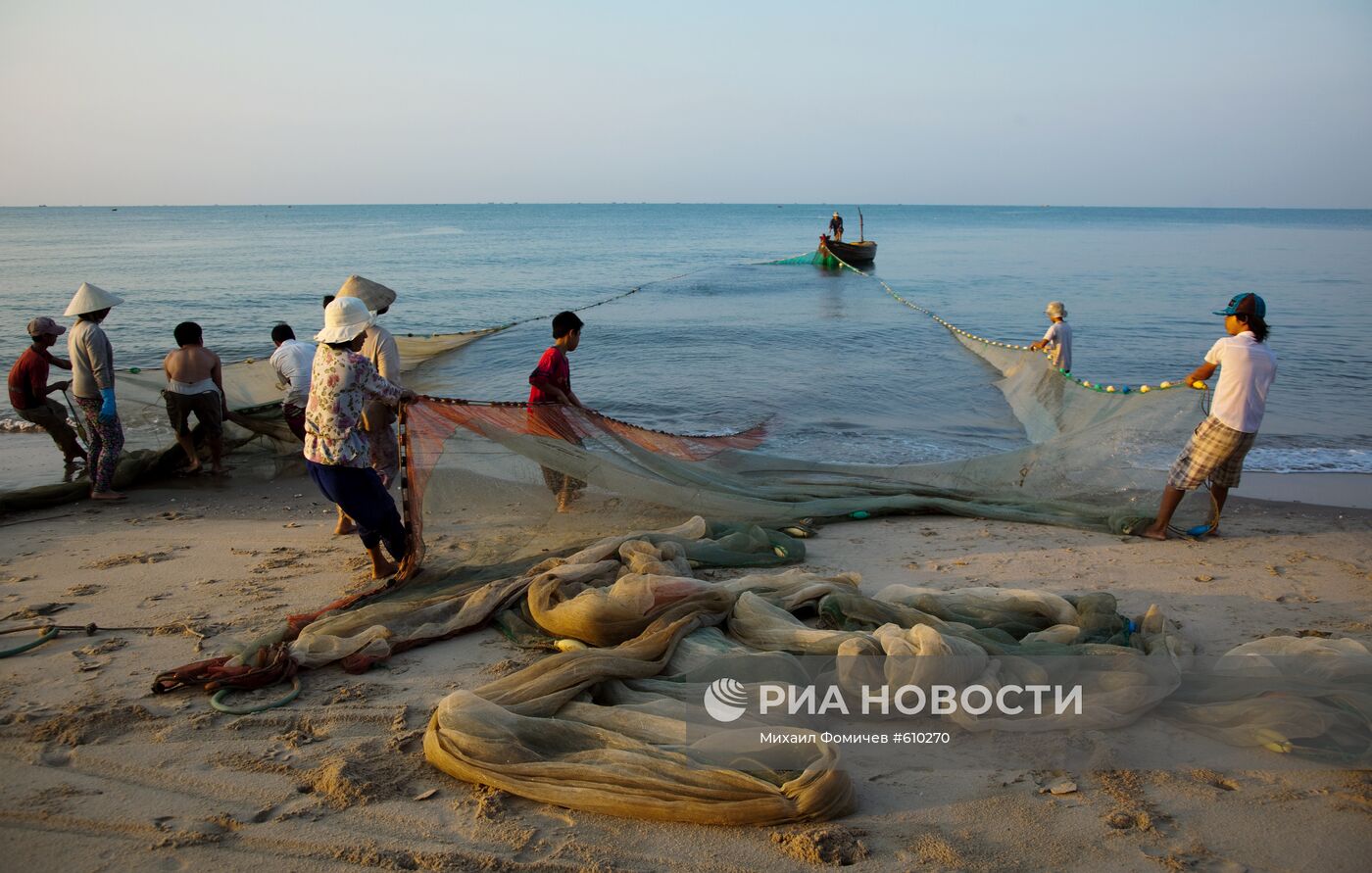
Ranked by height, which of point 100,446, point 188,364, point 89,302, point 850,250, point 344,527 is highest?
point 850,250

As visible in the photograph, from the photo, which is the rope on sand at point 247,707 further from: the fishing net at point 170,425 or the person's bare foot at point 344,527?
the fishing net at point 170,425

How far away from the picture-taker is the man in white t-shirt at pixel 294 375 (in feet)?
20.7

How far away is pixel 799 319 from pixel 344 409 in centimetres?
1718

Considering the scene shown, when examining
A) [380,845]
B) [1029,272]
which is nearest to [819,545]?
[380,845]

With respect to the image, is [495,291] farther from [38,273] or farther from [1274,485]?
[1274,485]

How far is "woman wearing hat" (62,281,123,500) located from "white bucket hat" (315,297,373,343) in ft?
Result: 9.99

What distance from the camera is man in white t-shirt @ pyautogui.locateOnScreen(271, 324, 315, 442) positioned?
6.30 meters

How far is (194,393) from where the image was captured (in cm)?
665

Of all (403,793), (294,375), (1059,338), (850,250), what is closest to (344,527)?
(294,375)

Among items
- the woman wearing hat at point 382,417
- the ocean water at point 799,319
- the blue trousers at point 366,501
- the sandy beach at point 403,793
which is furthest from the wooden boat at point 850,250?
the blue trousers at point 366,501

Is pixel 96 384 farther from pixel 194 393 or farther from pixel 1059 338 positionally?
pixel 1059 338

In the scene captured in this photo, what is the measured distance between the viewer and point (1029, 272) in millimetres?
32656

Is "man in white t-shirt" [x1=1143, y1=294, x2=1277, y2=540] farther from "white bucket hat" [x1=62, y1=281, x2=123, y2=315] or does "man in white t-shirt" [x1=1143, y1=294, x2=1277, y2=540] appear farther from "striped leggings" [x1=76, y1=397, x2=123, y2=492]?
"striped leggings" [x1=76, y1=397, x2=123, y2=492]

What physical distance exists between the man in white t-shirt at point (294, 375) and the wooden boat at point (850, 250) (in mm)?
25650
